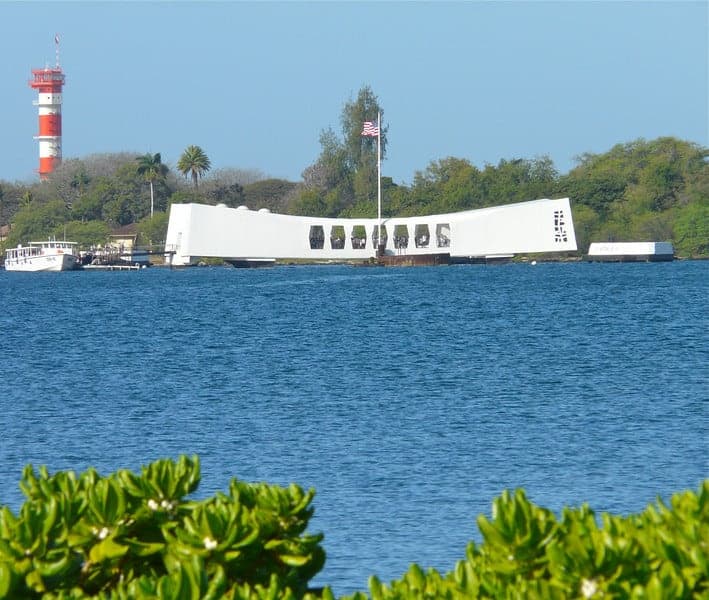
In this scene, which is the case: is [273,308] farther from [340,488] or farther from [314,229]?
[314,229]

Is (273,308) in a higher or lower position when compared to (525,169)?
lower

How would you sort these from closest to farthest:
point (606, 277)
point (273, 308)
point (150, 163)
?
point (273, 308)
point (606, 277)
point (150, 163)

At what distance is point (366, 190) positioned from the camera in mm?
125000

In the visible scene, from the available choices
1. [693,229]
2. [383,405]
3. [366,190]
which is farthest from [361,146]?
[383,405]

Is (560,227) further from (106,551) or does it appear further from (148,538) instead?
(106,551)

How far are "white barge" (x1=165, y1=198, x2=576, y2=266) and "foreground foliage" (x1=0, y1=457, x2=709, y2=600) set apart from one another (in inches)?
3752

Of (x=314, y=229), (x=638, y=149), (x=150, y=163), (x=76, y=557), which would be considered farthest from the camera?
(x=150, y=163)

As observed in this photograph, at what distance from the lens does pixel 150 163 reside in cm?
12988

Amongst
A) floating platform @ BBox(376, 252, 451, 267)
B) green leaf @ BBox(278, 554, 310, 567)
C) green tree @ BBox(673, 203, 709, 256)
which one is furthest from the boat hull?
green leaf @ BBox(278, 554, 310, 567)

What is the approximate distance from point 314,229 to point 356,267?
5497 mm

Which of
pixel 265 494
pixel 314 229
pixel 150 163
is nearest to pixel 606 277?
pixel 314 229

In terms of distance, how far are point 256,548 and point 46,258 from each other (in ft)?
365

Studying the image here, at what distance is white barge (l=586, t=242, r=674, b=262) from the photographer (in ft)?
354

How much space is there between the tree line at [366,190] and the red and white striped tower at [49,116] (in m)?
2.40
